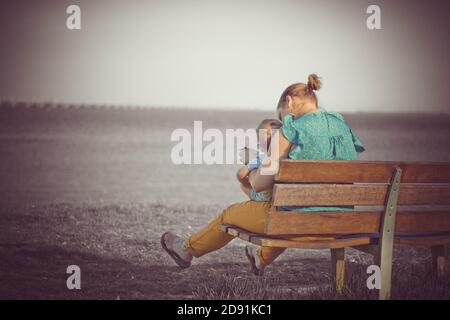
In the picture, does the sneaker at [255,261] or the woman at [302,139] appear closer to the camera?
the woman at [302,139]

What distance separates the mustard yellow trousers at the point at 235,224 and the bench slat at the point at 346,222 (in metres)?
0.15

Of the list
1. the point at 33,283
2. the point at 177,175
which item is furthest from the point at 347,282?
the point at 177,175

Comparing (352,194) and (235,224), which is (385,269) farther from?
(235,224)

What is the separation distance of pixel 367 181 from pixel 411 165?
1.07 feet

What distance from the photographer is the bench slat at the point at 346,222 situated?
4945mm

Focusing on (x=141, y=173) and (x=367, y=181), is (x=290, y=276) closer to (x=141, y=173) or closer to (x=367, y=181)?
(x=367, y=181)

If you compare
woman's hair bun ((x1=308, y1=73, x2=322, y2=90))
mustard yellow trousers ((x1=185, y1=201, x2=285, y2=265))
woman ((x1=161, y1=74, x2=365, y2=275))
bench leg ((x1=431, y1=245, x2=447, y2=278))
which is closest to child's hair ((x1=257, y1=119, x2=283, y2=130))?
woman ((x1=161, y1=74, x2=365, y2=275))

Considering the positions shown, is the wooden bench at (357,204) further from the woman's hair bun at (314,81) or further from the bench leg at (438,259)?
the woman's hair bun at (314,81)

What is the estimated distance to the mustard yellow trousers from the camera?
5187 millimetres

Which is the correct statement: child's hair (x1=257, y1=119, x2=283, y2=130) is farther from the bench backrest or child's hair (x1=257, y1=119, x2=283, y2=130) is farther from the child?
the bench backrest

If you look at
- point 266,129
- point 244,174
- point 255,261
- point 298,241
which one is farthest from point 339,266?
point 266,129

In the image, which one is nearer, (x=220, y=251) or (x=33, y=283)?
(x=33, y=283)

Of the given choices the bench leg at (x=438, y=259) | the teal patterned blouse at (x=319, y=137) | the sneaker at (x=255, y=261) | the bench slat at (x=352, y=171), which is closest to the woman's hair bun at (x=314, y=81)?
the teal patterned blouse at (x=319, y=137)

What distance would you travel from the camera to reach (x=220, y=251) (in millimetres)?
7504
